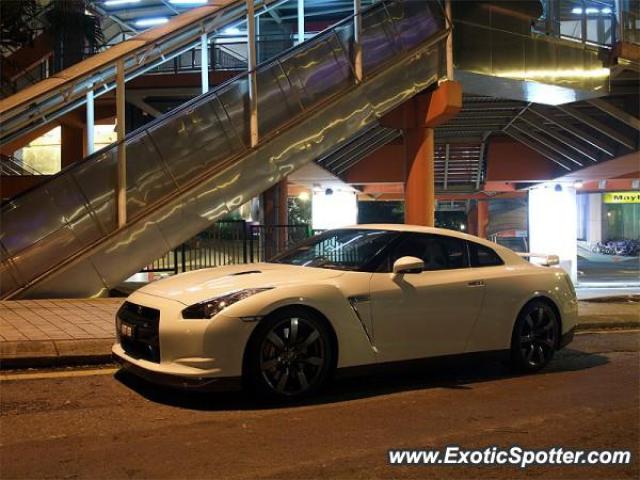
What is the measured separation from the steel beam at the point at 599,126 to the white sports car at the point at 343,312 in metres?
11.4

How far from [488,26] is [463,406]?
34.4ft

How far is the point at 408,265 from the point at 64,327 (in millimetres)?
3883

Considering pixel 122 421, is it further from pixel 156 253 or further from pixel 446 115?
pixel 446 115

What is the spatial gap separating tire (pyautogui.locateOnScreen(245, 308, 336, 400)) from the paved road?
159 millimetres

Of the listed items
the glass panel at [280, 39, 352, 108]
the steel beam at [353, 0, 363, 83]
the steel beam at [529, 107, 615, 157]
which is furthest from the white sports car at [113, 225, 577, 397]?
the steel beam at [529, 107, 615, 157]

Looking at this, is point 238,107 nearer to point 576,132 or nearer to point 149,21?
point 149,21

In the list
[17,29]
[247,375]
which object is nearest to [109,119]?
[17,29]

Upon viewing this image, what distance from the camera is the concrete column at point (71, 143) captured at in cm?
1762

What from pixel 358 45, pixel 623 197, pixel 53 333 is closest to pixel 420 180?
pixel 358 45

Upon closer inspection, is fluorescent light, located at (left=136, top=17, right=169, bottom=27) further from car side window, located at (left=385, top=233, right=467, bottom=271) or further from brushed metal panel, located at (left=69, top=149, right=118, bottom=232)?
car side window, located at (left=385, top=233, right=467, bottom=271)

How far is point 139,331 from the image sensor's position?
484cm

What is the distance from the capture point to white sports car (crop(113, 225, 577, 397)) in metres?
4.55

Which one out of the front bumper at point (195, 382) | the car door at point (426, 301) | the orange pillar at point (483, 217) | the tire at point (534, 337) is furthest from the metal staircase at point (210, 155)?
the orange pillar at point (483, 217)

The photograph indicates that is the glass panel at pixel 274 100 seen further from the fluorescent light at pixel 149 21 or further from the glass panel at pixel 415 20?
the fluorescent light at pixel 149 21
